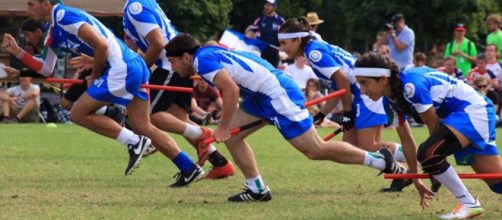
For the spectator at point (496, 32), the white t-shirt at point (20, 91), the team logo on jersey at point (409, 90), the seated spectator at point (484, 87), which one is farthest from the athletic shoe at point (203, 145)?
the spectator at point (496, 32)

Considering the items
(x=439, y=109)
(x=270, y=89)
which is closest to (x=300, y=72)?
(x=270, y=89)

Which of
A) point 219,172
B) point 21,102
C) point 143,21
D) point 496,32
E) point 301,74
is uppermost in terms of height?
point 143,21

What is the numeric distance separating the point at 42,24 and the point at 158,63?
117 cm

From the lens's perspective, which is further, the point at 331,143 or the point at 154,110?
the point at 154,110

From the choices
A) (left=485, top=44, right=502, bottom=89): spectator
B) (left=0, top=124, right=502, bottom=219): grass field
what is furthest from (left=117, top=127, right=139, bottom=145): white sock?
(left=485, top=44, right=502, bottom=89): spectator

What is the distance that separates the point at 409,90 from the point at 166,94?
148 inches

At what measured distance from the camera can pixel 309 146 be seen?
817 cm

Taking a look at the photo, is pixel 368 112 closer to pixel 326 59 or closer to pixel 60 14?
pixel 326 59

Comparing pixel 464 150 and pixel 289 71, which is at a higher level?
pixel 464 150

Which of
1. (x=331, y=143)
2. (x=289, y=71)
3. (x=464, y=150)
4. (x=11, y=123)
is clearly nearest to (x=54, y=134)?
(x=11, y=123)

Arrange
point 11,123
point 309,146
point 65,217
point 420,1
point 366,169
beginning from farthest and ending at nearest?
point 420,1
point 11,123
point 366,169
point 309,146
point 65,217

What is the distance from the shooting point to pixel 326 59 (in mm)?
9172

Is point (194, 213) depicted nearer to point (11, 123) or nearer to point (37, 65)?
point (37, 65)

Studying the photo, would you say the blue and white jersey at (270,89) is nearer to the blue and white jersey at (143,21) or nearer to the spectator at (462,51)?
the blue and white jersey at (143,21)
